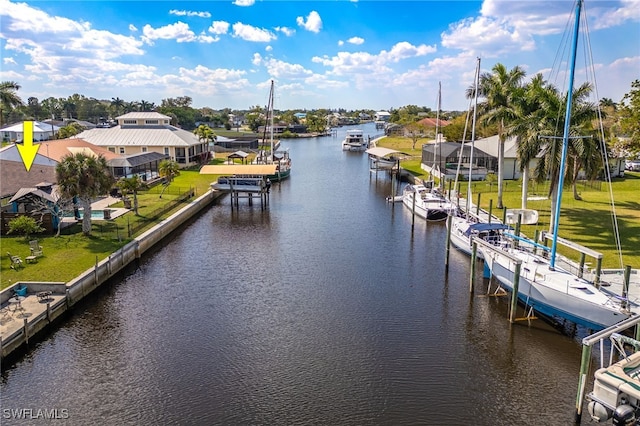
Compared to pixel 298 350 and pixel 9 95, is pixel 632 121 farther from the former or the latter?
Result: pixel 9 95

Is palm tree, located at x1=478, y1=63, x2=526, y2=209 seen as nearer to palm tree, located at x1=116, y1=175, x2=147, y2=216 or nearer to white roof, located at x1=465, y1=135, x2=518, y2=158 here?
white roof, located at x1=465, y1=135, x2=518, y2=158

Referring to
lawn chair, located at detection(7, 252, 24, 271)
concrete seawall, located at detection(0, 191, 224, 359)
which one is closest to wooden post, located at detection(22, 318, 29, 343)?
concrete seawall, located at detection(0, 191, 224, 359)

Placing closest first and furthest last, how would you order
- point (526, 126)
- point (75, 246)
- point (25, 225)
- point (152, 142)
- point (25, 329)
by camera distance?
point (25, 329) → point (25, 225) → point (75, 246) → point (526, 126) → point (152, 142)

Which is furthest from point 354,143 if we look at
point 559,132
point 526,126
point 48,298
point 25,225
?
point 48,298

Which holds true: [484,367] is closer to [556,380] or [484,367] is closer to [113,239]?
[556,380]

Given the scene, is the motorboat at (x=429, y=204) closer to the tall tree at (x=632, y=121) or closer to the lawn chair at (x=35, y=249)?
Result: the tall tree at (x=632, y=121)

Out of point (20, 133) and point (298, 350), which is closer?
point (298, 350)

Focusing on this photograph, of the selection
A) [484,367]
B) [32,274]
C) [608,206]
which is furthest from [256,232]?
[608,206]
